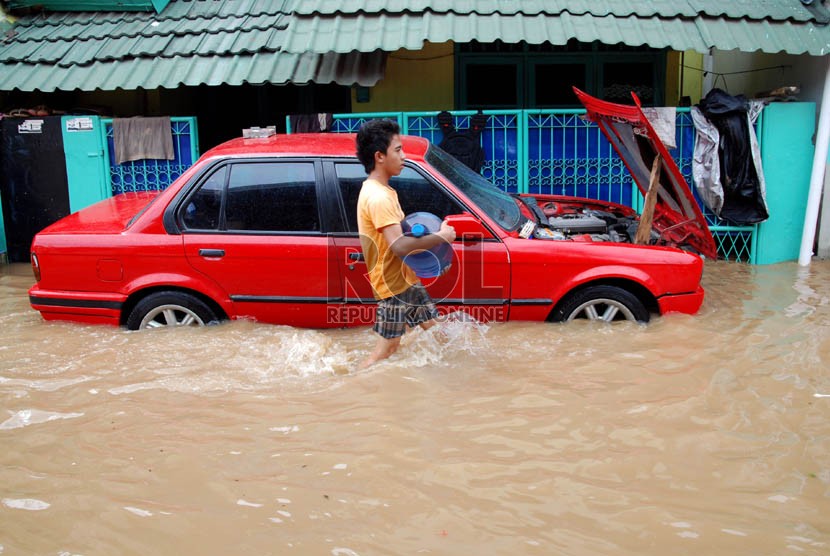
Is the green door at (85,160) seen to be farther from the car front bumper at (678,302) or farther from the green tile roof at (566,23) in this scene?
the car front bumper at (678,302)

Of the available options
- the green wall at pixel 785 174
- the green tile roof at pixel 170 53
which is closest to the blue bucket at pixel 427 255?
the green tile roof at pixel 170 53

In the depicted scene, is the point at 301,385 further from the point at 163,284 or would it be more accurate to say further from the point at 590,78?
the point at 590,78

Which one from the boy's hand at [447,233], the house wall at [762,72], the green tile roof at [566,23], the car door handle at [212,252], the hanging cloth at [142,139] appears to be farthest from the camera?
the hanging cloth at [142,139]

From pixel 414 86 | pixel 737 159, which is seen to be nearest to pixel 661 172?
pixel 737 159

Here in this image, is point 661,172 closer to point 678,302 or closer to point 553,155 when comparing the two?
point 678,302

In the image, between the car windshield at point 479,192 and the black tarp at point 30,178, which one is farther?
the black tarp at point 30,178

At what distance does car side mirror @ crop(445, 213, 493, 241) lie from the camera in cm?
480

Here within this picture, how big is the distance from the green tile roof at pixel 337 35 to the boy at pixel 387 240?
351cm

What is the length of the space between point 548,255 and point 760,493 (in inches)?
83.9

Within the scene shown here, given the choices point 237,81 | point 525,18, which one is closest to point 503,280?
point 525,18

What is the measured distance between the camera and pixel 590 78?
9.60 m

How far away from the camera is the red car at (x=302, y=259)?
5.00 m

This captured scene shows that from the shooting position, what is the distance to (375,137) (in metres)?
4.12

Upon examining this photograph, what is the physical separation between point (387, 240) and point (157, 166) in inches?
204
